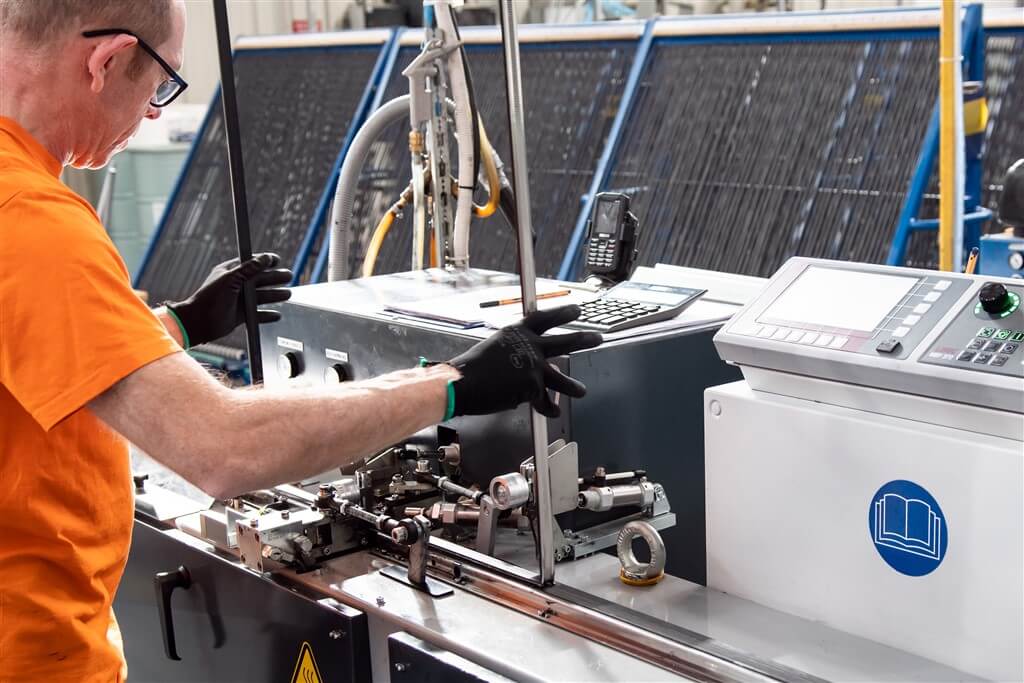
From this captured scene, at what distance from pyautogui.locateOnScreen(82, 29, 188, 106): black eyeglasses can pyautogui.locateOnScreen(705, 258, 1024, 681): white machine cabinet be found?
0.67 m

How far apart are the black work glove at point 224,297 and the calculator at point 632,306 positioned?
1.44 feet

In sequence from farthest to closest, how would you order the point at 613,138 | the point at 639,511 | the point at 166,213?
the point at 166,213 → the point at 613,138 → the point at 639,511

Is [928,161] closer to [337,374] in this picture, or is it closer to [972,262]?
[972,262]

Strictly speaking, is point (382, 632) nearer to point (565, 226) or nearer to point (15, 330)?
point (15, 330)

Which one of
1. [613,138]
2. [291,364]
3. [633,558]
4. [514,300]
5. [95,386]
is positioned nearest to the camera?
[95,386]

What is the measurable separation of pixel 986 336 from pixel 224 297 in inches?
40.1

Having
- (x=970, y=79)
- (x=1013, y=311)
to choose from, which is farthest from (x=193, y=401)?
(x=970, y=79)

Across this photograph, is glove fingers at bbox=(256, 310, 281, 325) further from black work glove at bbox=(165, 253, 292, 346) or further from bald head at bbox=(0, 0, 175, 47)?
bald head at bbox=(0, 0, 175, 47)

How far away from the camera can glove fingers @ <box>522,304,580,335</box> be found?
1227mm

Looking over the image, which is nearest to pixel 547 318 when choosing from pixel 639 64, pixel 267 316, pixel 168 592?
pixel 267 316

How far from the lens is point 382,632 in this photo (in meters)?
1.34

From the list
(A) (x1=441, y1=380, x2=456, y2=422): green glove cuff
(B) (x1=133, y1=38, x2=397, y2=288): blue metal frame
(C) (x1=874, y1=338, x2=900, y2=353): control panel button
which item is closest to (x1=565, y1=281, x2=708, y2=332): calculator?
(A) (x1=441, y1=380, x2=456, y2=422): green glove cuff

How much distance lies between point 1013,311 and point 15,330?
3.09 feet

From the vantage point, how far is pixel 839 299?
4.01ft
